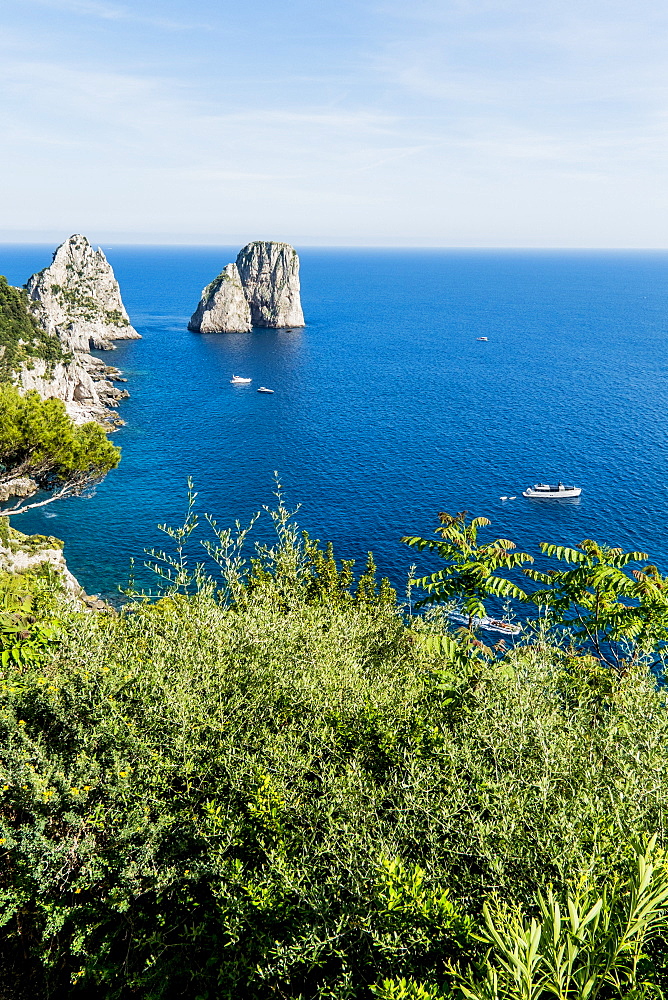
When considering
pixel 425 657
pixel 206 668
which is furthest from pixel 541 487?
pixel 206 668

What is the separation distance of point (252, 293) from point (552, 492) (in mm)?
132924

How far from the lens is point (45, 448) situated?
30.9m

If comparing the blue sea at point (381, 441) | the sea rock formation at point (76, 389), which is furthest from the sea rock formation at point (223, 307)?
the sea rock formation at point (76, 389)

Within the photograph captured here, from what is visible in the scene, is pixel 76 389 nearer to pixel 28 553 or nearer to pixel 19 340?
pixel 19 340

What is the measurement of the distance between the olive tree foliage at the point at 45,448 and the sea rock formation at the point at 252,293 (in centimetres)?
14621

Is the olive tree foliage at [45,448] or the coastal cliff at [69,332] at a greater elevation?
the coastal cliff at [69,332]

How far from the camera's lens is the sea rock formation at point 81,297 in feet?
482

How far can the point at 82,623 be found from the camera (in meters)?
12.3

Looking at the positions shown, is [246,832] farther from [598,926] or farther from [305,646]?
[598,926]

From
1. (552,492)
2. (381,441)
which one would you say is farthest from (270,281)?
(552,492)

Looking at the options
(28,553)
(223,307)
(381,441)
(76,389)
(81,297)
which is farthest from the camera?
(223,307)

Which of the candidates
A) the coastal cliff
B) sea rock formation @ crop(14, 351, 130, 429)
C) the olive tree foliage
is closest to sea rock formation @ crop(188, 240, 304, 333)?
the coastal cliff

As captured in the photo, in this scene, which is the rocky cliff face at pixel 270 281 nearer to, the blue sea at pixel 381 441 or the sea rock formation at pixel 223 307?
the sea rock formation at pixel 223 307

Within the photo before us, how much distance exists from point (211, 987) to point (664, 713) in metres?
9.01
